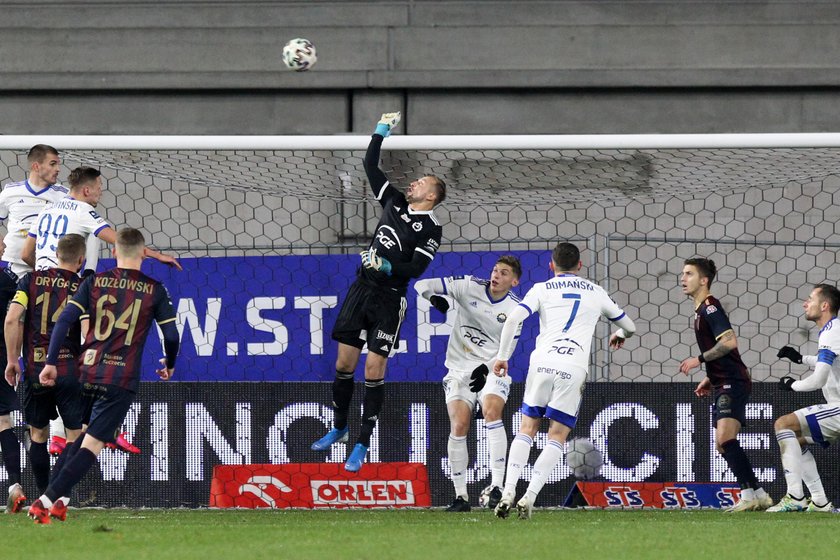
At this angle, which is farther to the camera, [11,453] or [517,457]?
[11,453]

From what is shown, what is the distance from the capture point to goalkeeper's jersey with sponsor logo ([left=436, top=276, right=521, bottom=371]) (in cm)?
916

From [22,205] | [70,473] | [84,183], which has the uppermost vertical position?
[84,183]

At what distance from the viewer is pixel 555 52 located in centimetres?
1492

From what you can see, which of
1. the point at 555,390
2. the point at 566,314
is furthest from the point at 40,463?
the point at 566,314

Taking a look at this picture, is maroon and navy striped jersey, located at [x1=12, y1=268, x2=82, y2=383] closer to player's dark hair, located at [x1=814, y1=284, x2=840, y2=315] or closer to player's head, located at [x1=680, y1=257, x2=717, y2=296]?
player's head, located at [x1=680, y1=257, x2=717, y2=296]

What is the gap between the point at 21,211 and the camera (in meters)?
9.17

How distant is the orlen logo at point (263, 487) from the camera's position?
9.56 meters

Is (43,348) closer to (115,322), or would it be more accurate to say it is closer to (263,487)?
(115,322)

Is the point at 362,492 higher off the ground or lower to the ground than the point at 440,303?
lower

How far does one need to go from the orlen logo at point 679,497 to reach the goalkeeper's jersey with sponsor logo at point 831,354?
125cm

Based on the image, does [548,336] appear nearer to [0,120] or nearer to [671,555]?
[671,555]

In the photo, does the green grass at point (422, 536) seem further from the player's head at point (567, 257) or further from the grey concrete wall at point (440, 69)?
the grey concrete wall at point (440, 69)

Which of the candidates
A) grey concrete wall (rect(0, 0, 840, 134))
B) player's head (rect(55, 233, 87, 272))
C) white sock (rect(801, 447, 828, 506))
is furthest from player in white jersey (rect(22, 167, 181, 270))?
grey concrete wall (rect(0, 0, 840, 134))

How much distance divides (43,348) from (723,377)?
15.6ft
